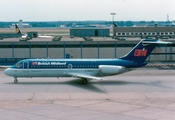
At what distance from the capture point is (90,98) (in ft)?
112

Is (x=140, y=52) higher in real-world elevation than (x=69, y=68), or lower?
higher

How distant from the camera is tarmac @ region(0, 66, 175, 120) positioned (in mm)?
27688

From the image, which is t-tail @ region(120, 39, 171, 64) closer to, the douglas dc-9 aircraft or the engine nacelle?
the douglas dc-9 aircraft

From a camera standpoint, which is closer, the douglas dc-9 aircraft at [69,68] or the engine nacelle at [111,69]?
the engine nacelle at [111,69]

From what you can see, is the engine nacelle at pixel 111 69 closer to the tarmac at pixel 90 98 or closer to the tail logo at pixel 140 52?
the tarmac at pixel 90 98

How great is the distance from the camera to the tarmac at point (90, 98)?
2769 centimetres

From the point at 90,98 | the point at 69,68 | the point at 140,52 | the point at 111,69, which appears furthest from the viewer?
the point at 140,52

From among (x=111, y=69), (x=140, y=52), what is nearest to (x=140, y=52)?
(x=140, y=52)

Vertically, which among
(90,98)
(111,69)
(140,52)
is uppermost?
(140,52)

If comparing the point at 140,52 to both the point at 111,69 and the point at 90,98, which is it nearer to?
the point at 111,69

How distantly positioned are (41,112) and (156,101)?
9811 millimetres

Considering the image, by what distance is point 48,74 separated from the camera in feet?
141

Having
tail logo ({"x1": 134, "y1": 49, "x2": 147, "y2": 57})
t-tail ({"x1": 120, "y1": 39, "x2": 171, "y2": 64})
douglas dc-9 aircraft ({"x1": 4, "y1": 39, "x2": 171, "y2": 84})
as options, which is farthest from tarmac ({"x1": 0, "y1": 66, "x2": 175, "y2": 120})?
tail logo ({"x1": 134, "y1": 49, "x2": 147, "y2": 57})

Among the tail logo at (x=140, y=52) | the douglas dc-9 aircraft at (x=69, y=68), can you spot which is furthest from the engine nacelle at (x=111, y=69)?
the tail logo at (x=140, y=52)
